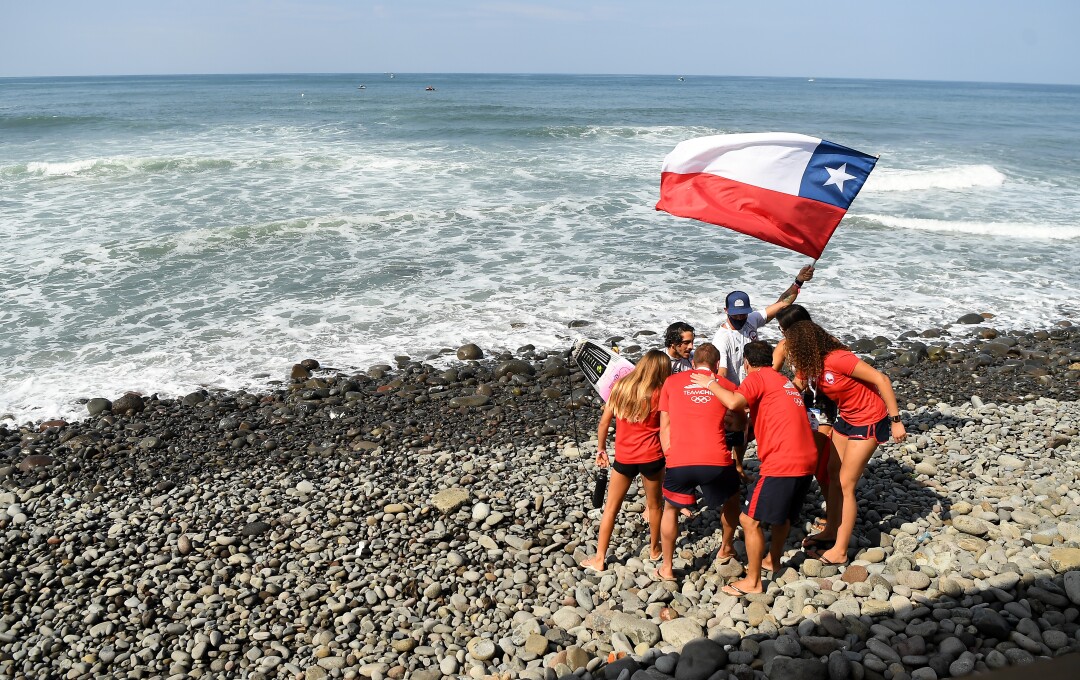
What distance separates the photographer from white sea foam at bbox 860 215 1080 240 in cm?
2000

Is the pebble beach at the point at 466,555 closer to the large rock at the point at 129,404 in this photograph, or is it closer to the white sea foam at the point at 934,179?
the large rock at the point at 129,404

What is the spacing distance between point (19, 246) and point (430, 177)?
12823 millimetres

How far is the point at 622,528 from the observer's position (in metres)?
6.78

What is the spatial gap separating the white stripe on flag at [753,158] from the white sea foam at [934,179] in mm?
20587

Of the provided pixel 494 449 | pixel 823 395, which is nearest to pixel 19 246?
pixel 494 449

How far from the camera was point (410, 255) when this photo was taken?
693 inches

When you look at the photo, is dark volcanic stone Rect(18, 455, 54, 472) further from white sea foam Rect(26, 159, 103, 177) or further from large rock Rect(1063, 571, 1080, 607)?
white sea foam Rect(26, 159, 103, 177)

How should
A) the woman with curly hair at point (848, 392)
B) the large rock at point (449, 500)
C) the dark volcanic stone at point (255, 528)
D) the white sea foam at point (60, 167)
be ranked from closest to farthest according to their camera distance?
1. the woman with curly hair at point (848, 392)
2. the dark volcanic stone at point (255, 528)
3. the large rock at point (449, 500)
4. the white sea foam at point (60, 167)

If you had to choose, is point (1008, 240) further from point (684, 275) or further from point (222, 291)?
point (222, 291)

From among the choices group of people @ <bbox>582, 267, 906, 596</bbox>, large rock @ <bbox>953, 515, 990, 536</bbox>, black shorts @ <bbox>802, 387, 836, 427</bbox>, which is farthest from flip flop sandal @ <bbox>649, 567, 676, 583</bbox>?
large rock @ <bbox>953, 515, 990, 536</bbox>

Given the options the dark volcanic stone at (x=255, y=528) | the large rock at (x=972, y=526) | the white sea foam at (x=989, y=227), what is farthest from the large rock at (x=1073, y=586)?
the white sea foam at (x=989, y=227)

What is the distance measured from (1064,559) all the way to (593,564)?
3.37 metres

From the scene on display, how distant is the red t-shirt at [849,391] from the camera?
5.66 metres

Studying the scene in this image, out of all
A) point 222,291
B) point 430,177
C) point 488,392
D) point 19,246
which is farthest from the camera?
point 430,177
